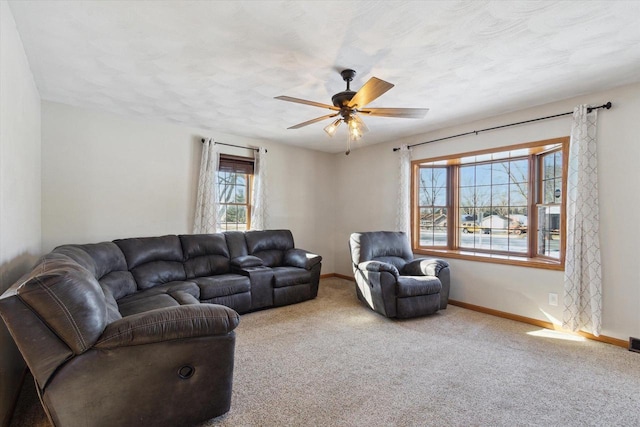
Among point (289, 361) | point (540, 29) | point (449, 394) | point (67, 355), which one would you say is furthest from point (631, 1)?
point (67, 355)

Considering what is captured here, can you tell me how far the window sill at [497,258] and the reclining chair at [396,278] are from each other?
395 millimetres

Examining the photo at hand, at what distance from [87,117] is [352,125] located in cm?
333

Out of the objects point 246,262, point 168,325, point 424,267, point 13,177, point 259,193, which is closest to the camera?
point 168,325

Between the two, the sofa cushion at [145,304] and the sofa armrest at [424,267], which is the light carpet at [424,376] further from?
the sofa cushion at [145,304]

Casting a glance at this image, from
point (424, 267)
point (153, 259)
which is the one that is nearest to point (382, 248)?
point (424, 267)

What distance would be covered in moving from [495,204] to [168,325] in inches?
174

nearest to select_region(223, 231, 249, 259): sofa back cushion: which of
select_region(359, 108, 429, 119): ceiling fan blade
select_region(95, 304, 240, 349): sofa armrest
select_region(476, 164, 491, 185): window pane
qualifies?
select_region(95, 304, 240, 349): sofa armrest

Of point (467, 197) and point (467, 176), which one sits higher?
point (467, 176)

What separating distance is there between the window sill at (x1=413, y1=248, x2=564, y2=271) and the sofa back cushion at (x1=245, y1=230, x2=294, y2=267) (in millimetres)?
2134

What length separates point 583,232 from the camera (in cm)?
317

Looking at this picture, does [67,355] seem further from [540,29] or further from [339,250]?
[339,250]

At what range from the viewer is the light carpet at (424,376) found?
6.38ft

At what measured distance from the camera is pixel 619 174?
120 inches

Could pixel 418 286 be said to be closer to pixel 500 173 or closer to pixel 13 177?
pixel 500 173
